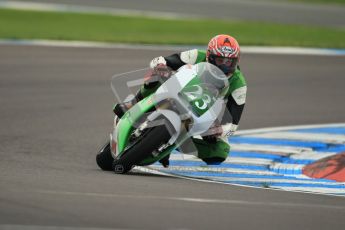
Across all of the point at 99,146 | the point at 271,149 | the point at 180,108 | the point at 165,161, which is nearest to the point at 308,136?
the point at 271,149

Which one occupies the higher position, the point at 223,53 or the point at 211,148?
the point at 223,53

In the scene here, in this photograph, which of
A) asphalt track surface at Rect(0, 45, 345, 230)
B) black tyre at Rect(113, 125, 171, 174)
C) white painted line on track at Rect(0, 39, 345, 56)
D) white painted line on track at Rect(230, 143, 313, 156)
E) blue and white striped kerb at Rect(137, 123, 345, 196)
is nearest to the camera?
asphalt track surface at Rect(0, 45, 345, 230)

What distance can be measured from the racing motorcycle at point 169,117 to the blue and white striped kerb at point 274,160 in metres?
0.75

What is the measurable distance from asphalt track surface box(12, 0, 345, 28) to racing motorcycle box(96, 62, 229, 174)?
1573 centimetres

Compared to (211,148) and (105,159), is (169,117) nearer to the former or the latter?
(211,148)

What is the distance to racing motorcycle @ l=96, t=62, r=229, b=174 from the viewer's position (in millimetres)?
9133

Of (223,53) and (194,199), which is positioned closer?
(194,199)

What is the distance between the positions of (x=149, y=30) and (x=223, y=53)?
12003 millimetres

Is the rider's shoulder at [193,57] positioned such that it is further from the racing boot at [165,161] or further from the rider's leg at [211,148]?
the racing boot at [165,161]

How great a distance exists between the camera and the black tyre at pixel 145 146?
9.09 m

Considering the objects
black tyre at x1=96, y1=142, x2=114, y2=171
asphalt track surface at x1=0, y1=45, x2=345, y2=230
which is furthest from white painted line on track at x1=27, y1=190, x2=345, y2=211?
black tyre at x1=96, y1=142, x2=114, y2=171

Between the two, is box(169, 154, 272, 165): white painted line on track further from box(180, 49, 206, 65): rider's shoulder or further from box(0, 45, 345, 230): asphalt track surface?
box(180, 49, 206, 65): rider's shoulder

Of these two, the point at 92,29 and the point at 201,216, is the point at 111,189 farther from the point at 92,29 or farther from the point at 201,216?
the point at 92,29

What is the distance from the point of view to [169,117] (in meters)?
9.09
